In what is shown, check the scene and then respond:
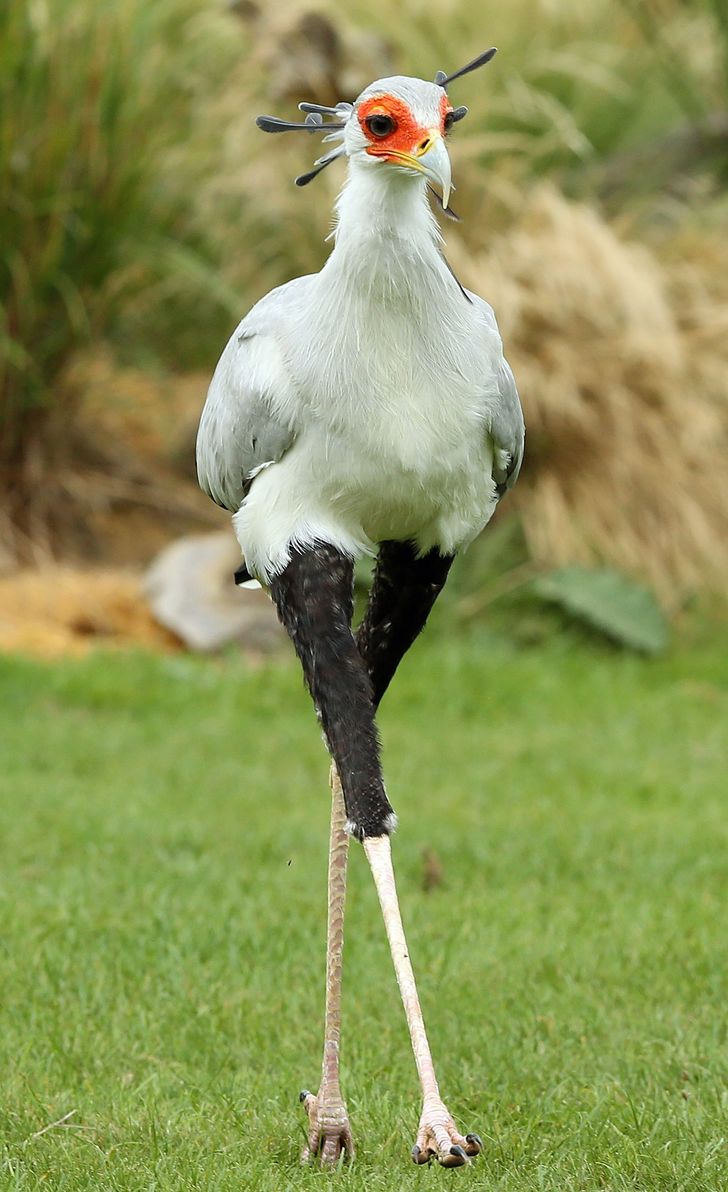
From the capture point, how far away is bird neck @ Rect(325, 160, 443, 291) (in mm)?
3102

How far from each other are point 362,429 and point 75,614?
555cm

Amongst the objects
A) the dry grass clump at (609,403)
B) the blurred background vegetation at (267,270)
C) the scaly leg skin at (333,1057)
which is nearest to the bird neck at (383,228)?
the scaly leg skin at (333,1057)

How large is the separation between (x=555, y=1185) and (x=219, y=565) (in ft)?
19.0

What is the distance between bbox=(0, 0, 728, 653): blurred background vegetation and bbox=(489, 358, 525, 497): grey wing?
505 centimetres

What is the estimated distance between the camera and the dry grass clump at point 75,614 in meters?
8.35

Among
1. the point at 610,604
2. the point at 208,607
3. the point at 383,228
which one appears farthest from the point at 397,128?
the point at 610,604

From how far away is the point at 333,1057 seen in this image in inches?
134

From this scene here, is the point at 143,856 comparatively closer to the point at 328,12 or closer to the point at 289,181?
the point at 289,181

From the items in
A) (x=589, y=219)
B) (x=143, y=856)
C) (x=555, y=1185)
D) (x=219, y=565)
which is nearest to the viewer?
(x=555, y=1185)

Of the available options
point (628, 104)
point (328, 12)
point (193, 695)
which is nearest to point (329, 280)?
point (193, 695)

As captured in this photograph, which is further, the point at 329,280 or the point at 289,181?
the point at 289,181

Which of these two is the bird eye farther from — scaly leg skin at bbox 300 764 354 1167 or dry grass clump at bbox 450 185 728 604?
dry grass clump at bbox 450 185 728 604

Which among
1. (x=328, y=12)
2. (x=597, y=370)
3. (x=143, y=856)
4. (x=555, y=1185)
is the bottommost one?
(x=555, y=1185)

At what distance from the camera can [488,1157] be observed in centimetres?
337
